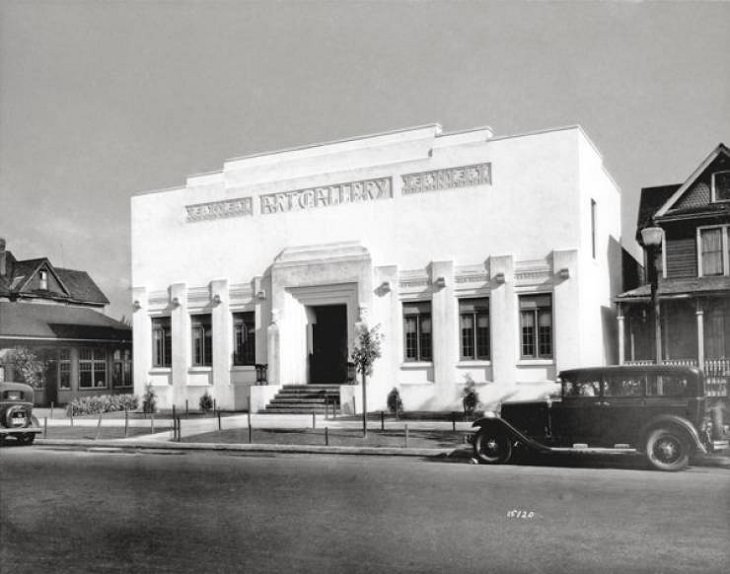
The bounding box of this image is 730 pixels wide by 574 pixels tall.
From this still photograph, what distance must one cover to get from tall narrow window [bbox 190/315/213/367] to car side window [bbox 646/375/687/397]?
20425mm

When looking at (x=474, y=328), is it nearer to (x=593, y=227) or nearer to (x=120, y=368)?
(x=593, y=227)

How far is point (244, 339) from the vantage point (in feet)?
99.5

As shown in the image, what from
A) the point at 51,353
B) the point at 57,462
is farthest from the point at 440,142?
the point at 51,353

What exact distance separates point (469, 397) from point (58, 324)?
869 inches

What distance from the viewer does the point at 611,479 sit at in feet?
40.7

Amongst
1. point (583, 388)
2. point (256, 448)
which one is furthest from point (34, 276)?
point (583, 388)

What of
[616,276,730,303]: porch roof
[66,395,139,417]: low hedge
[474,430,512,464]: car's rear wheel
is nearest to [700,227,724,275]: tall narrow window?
[616,276,730,303]: porch roof

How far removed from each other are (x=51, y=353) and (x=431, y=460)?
26076mm

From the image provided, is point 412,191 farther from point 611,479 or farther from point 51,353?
point 51,353

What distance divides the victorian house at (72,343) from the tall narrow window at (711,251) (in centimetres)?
2328

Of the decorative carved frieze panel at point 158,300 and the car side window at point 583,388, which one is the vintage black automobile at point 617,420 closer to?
the car side window at point 583,388

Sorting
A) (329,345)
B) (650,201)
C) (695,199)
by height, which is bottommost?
(329,345)

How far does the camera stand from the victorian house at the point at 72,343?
3322 cm

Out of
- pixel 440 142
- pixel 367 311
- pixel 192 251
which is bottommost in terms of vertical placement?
pixel 367 311
